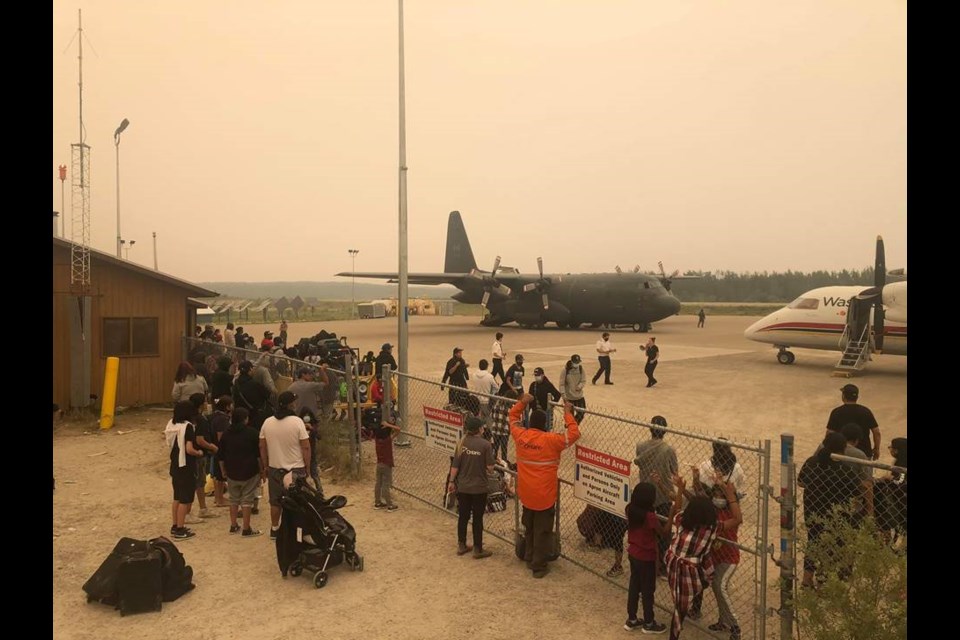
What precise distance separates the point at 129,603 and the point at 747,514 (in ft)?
24.9

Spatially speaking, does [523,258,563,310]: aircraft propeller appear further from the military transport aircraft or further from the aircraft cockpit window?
the aircraft cockpit window

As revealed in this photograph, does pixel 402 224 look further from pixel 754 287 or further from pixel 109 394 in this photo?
pixel 754 287

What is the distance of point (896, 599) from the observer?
4.55 m

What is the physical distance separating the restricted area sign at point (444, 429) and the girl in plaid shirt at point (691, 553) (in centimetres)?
384

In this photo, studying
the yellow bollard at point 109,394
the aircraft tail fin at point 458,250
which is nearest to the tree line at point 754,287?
the aircraft tail fin at point 458,250

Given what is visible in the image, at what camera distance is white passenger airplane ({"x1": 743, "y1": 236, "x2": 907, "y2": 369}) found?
20484mm

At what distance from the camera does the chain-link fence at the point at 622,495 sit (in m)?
5.75

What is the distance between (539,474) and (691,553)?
1922mm

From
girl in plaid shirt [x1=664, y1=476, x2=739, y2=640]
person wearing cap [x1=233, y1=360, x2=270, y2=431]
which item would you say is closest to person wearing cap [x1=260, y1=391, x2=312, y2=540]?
person wearing cap [x1=233, y1=360, x2=270, y2=431]

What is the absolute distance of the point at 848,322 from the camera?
21.9 metres

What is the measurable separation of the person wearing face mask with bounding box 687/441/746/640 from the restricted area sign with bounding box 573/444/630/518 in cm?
84
